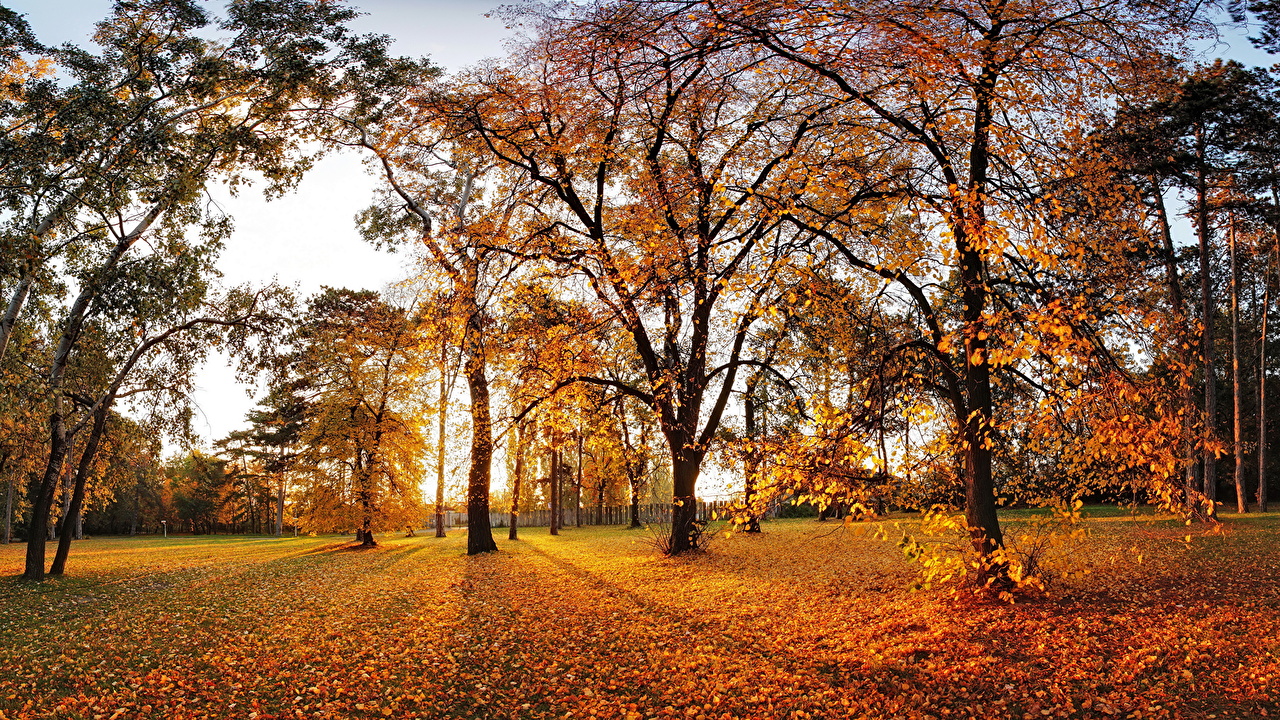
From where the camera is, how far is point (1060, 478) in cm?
1014

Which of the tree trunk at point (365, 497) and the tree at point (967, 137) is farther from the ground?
the tree at point (967, 137)

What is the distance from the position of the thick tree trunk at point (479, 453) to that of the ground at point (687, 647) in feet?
14.3

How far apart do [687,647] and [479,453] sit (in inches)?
423

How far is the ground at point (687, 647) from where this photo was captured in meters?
6.08

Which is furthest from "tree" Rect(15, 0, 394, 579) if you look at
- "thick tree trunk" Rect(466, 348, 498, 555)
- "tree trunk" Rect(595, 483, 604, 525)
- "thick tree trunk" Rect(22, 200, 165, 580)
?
"tree trunk" Rect(595, 483, 604, 525)

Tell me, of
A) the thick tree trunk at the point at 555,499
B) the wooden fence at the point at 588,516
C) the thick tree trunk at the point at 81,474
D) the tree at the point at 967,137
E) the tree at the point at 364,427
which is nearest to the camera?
the tree at the point at 967,137

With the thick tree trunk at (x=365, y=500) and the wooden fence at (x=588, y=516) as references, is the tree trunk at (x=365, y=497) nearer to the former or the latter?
the thick tree trunk at (x=365, y=500)

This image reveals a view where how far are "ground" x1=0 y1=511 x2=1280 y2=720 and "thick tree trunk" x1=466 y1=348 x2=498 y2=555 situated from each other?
14.3ft

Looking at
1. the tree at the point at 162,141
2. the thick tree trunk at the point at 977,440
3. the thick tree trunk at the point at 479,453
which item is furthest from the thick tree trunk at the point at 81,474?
the thick tree trunk at the point at 977,440

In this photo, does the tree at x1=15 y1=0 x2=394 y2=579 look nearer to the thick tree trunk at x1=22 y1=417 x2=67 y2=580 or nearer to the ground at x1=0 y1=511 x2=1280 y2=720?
the thick tree trunk at x1=22 y1=417 x2=67 y2=580

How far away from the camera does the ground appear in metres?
6.08

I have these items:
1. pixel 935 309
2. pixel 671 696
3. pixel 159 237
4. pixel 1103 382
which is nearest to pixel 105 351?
pixel 159 237

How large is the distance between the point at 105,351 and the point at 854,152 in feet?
57.4

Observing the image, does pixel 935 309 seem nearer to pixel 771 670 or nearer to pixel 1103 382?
pixel 1103 382
